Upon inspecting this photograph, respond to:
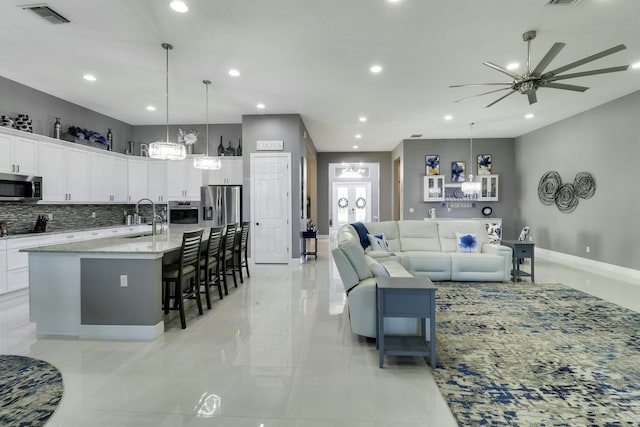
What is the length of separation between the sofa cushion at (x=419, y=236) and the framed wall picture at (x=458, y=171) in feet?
12.0

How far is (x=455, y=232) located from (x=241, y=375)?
4.64 metres

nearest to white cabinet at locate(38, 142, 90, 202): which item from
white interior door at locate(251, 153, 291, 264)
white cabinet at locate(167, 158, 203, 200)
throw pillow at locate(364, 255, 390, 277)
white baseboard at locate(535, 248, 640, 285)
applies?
white cabinet at locate(167, 158, 203, 200)

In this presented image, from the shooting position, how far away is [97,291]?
3.07 m

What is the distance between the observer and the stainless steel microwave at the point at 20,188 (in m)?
4.47

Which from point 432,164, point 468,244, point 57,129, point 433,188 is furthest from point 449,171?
point 57,129

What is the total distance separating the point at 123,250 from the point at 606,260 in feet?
25.8

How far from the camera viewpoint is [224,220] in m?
6.80

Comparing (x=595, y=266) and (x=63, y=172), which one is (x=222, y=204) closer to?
(x=63, y=172)

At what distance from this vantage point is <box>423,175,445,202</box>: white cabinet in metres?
8.95

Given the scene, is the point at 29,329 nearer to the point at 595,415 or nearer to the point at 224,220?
the point at 224,220

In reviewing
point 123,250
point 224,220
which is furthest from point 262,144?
point 123,250

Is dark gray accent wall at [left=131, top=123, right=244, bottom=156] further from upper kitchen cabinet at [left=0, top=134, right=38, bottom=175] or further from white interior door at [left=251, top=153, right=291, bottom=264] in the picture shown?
upper kitchen cabinet at [left=0, top=134, right=38, bottom=175]

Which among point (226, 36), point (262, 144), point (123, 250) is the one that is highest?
point (226, 36)

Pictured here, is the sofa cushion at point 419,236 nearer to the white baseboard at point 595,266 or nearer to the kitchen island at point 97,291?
the white baseboard at point 595,266
